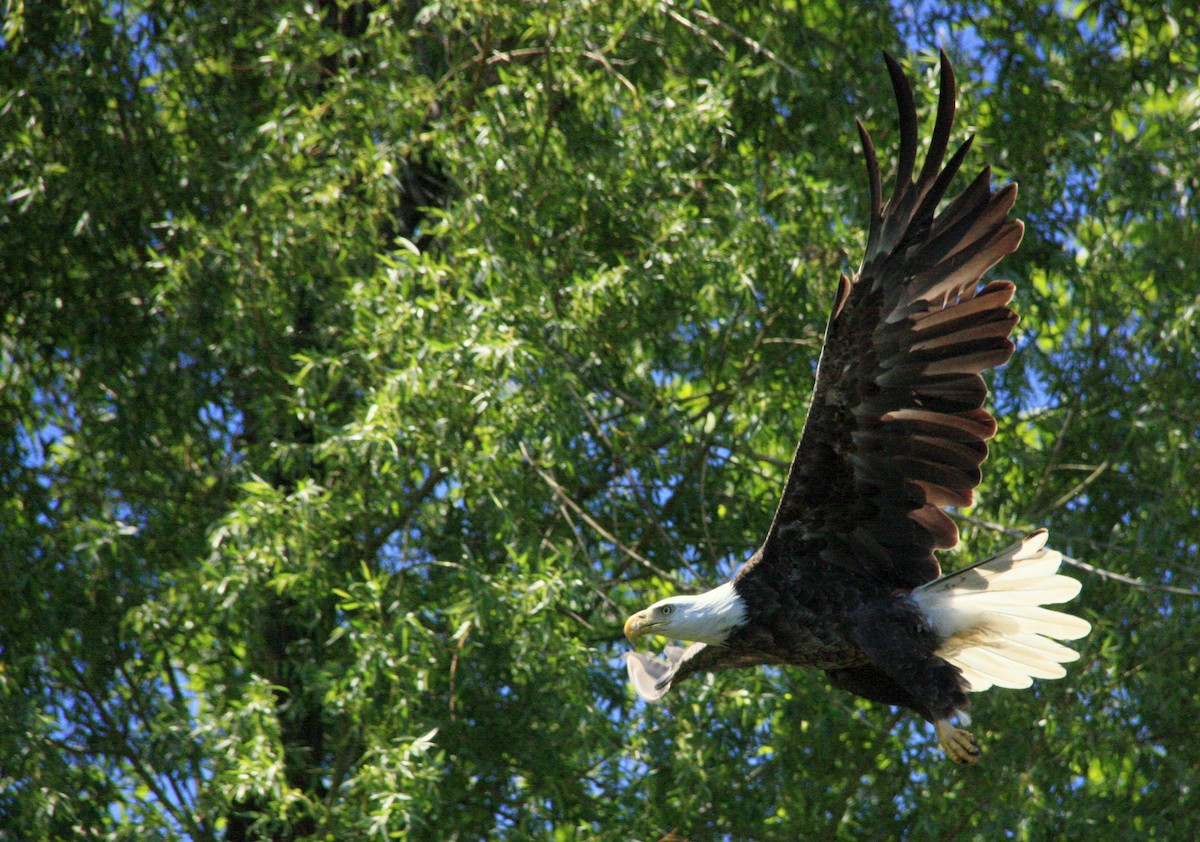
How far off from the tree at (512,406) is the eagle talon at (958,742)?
1710 mm

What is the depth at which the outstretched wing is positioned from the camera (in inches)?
178

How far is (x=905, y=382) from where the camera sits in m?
4.64

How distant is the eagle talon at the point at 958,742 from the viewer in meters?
4.48

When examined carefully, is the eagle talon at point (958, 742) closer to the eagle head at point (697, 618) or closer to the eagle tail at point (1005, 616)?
the eagle tail at point (1005, 616)

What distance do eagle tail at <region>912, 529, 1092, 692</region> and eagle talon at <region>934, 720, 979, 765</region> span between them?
286mm

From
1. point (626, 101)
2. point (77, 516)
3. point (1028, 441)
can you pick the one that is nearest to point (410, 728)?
point (77, 516)

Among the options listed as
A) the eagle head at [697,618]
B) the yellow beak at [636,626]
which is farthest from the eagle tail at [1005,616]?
the yellow beak at [636,626]

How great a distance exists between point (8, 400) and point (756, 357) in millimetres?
3936

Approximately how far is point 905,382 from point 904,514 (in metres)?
0.46

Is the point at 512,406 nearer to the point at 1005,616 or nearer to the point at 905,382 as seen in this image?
the point at 905,382

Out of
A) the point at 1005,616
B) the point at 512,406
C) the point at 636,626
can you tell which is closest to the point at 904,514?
the point at 1005,616

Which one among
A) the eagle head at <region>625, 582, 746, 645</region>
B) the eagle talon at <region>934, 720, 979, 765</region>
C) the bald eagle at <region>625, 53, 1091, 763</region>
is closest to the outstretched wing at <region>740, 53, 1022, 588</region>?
the bald eagle at <region>625, 53, 1091, 763</region>

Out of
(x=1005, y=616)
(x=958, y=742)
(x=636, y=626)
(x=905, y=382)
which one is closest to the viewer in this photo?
(x=958, y=742)

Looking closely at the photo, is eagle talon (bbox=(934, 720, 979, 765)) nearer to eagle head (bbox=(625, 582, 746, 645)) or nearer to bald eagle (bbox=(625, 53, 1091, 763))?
bald eagle (bbox=(625, 53, 1091, 763))
